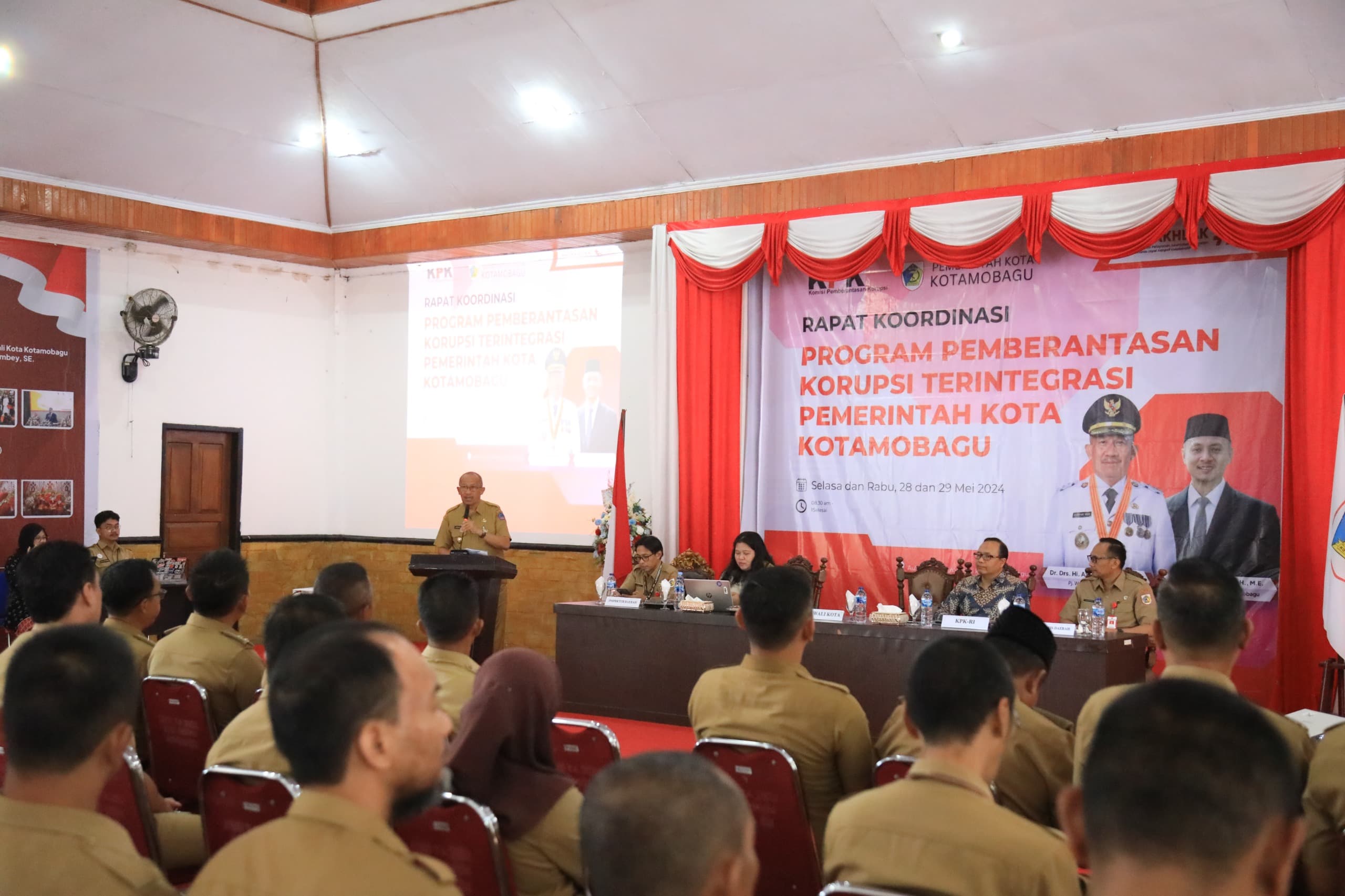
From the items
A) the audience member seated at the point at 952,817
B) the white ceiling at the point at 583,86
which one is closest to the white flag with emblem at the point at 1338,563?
the white ceiling at the point at 583,86

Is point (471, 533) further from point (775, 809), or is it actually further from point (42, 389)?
point (775, 809)

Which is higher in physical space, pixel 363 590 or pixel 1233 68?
pixel 1233 68

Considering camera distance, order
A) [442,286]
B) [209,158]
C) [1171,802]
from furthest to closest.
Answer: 1. [442,286]
2. [209,158]
3. [1171,802]

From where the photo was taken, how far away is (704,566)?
8.07m

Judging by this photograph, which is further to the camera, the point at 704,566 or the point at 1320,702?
the point at 704,566

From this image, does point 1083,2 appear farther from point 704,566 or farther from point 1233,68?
point 704,566

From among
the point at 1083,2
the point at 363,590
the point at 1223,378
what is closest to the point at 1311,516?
the point at 1223,378

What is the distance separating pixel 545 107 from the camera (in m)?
8.66

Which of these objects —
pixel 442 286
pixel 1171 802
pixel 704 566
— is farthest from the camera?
pixel 442 286

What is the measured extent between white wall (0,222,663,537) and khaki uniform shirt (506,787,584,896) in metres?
6.35

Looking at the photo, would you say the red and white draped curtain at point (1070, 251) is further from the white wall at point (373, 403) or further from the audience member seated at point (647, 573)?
the white wall at point (373, 403)

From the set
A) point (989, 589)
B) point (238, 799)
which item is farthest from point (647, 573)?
point (238, 799)

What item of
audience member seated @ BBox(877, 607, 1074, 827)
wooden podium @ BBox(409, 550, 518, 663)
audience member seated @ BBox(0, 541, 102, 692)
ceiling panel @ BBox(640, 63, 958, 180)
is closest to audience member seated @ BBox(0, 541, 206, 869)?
audience member seated @ BBox(0, 541, 102, 692)

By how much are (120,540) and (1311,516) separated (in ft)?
28.5
